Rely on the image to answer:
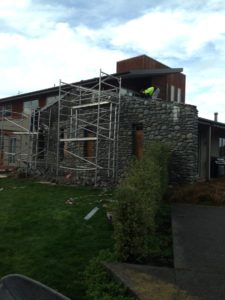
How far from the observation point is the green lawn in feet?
18.4

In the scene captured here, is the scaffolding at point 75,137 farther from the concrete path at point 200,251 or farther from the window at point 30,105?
the concrete path at point 200,251

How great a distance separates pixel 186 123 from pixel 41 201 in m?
6.34

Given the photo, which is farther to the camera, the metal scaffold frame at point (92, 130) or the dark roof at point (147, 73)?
the dark roof at point (147, 73)

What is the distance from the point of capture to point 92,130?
18.5 m

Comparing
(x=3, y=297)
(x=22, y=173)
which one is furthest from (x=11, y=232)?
(x=22, y=173)

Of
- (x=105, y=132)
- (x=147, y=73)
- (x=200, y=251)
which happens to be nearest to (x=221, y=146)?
(x=147, y=73)

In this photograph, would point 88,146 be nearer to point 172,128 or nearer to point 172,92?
point 172,128

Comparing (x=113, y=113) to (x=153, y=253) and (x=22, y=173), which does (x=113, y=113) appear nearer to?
(x=22, y=173)

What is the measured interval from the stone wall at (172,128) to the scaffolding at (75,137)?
0.80 m

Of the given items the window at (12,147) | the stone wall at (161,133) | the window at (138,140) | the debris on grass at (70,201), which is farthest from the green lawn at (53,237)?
the window at (12,147)

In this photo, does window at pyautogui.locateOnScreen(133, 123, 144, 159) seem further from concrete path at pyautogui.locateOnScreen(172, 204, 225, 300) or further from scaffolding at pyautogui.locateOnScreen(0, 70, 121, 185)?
concrete path at pyautogui.locateOnScreen(172, 204, 225, 300)

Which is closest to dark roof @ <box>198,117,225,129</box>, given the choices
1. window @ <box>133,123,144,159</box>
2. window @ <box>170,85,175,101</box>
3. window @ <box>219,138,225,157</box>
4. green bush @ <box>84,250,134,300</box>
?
window @ <box>133,123,144,159</box>

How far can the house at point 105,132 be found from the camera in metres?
14.7

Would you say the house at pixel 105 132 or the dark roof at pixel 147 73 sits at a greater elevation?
the dark roof at pixel 147 73
